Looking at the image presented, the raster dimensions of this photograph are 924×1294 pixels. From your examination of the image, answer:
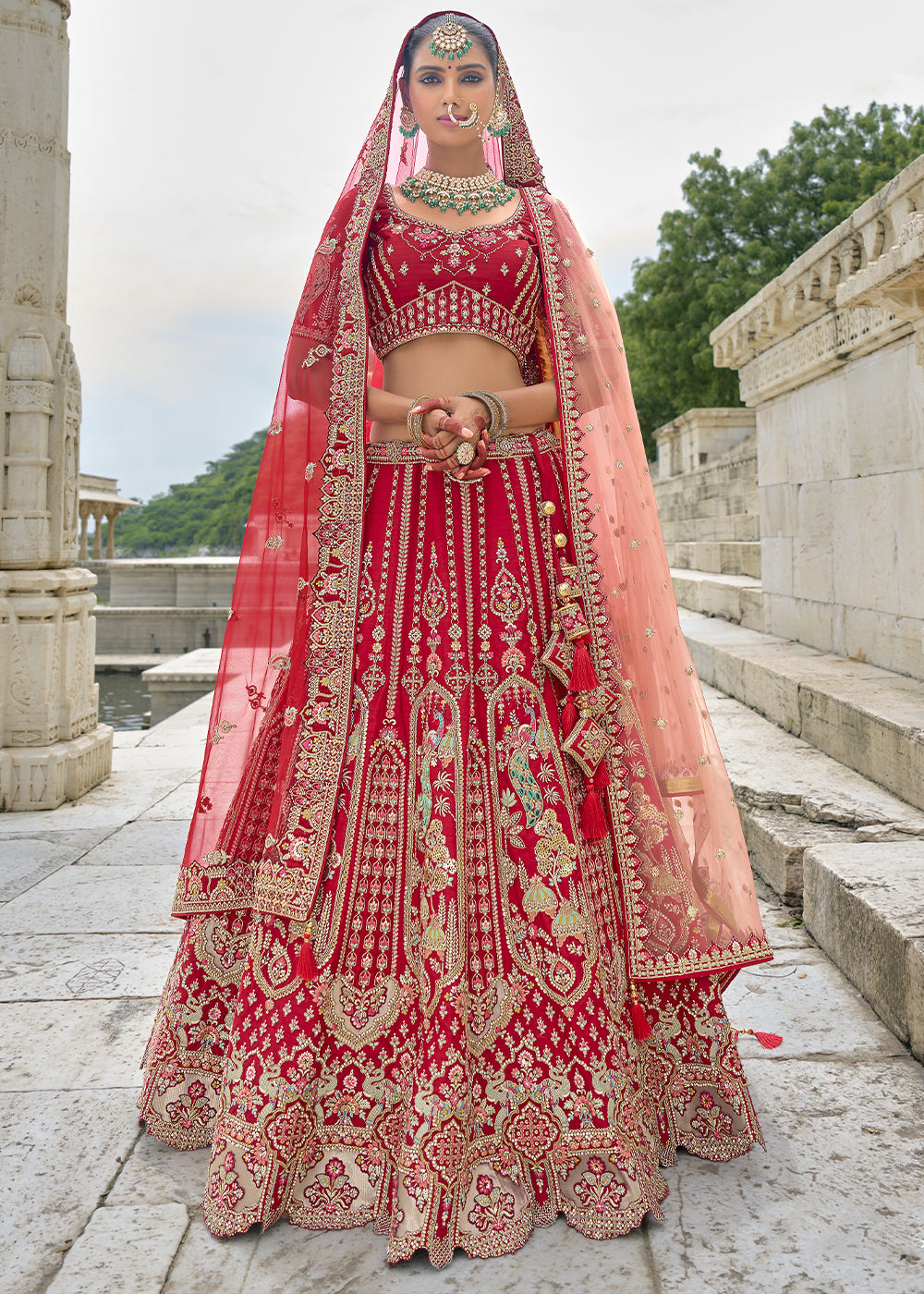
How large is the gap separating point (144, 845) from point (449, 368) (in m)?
2.87

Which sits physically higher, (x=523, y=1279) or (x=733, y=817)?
(x=733, y=817)

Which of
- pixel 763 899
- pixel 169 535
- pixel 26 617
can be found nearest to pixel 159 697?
pixel 26 617

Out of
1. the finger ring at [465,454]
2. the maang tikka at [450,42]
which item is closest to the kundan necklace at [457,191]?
the maang tikka at [450,42]

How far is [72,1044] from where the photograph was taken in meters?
2.29

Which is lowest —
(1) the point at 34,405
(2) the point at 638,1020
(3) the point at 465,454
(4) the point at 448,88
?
(2) the point at 638,1020

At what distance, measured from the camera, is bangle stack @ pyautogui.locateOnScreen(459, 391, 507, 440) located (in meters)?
1.86

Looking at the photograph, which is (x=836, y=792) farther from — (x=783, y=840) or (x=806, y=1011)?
(x=806, y=1011)

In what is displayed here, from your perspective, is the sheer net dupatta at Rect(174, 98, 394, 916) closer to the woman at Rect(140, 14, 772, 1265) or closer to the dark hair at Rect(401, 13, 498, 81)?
the woman at Rect(140, 14, 772, 1265)

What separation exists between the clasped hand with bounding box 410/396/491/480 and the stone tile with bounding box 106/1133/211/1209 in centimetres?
138

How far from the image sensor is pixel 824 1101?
198 cm

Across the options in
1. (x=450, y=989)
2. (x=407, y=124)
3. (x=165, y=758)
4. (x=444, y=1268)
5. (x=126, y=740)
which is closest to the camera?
(x=444, y=1268)

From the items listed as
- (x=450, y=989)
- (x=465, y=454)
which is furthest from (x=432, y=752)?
(x=465, y=454)

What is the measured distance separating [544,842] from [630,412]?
91 cm

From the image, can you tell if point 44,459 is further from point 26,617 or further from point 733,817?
point 733,817
